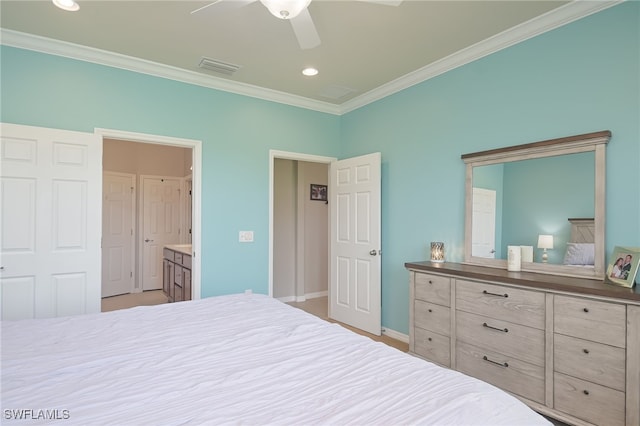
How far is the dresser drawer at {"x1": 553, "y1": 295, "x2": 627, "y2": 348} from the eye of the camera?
1846mm

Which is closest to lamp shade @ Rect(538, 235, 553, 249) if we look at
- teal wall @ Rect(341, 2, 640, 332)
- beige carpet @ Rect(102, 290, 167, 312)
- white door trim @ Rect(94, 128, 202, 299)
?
teal wall @ Rect(341, 2, 640, 332)

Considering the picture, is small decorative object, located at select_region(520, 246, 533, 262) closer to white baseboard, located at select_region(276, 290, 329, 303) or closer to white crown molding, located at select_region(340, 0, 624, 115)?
white crown molding, located at select_region(340, 0, 624, 115)

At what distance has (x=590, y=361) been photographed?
1.94 metres

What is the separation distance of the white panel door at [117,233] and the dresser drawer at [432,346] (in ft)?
16.3

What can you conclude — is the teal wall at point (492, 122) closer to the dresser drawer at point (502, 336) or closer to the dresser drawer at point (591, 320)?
the dresser drawer at point (591, 320)

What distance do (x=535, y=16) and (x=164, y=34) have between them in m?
2.86

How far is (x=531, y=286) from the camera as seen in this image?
2.21m

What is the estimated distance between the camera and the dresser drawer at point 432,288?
Result: 275cm

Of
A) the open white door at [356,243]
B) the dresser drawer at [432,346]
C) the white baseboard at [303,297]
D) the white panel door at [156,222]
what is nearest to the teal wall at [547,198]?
the dresser drawer at [432,346]

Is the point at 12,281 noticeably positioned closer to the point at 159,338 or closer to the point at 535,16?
the point at 159,338

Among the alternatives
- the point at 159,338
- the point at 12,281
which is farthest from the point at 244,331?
the point at 12,281

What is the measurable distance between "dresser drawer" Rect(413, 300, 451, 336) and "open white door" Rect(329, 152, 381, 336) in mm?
873

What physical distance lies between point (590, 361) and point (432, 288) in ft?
3.67

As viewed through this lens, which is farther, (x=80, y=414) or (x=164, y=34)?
(x=164, y=34)
